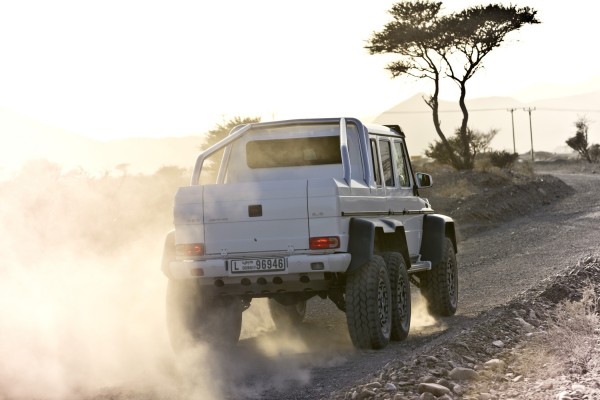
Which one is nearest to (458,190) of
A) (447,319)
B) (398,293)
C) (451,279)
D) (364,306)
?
(451,279)

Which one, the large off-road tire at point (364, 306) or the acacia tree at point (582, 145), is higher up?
the acacia tree at point (582, 145)

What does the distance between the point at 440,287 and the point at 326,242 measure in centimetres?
354

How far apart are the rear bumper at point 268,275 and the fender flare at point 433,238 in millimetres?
2862

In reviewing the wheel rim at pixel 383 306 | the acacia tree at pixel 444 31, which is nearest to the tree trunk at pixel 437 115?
the acacia tree at pixel 444 31

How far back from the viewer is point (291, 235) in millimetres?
9789

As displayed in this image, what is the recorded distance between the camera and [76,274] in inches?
575

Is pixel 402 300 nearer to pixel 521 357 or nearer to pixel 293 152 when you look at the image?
pixel 293 152

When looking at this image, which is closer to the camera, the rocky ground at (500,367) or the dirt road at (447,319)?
the rocky ground at (500,367)

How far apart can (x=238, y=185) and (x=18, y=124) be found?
1766 inches

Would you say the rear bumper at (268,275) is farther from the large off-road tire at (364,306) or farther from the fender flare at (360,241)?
the large off-road tire at (364,306)

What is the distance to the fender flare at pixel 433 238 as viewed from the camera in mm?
12609

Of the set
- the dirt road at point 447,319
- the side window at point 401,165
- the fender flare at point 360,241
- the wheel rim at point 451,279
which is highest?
the side window at point 401,165

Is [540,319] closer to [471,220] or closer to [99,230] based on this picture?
[99,230]

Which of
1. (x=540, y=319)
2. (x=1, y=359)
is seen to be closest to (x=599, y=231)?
(x=540, y=319)
